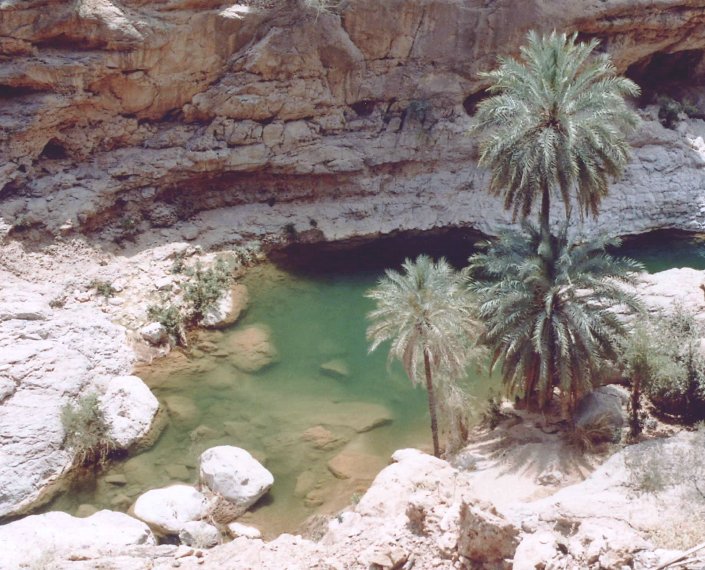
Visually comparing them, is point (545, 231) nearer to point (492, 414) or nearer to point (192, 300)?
point (492, 414)

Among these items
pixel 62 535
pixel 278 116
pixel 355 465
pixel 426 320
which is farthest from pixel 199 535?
pixel 278 116

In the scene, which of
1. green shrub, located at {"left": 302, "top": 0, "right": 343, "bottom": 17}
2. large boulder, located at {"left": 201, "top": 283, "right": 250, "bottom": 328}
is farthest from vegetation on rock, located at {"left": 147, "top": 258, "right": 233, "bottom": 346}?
green shrub, located at {"left": 302, "top": 0, "right": 343, "bottom": 17}

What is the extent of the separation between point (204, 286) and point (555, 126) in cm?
1303

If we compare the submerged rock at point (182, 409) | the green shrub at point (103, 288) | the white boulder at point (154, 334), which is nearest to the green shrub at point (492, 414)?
the submerged rock at point (182, 409)

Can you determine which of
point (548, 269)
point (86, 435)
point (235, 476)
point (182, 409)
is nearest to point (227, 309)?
point (182, 409)

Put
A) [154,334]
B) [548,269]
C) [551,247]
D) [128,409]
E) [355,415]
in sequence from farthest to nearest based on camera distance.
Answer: [154,334] → [355,415] → [128,409] → [551,247] → [548,269]

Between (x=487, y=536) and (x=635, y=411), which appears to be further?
(x=635, y=411)

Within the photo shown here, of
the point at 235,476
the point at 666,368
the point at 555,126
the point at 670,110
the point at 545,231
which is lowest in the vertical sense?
the point at 235,476

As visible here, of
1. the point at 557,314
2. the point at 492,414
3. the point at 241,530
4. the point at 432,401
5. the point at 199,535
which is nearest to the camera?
the point at 199,535

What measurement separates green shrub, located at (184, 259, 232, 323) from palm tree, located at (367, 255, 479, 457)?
8.85m

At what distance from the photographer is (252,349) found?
2250 cm

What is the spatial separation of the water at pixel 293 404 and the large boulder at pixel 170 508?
96 centimetres

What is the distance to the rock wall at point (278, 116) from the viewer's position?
2459cm

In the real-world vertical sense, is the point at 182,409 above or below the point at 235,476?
below
